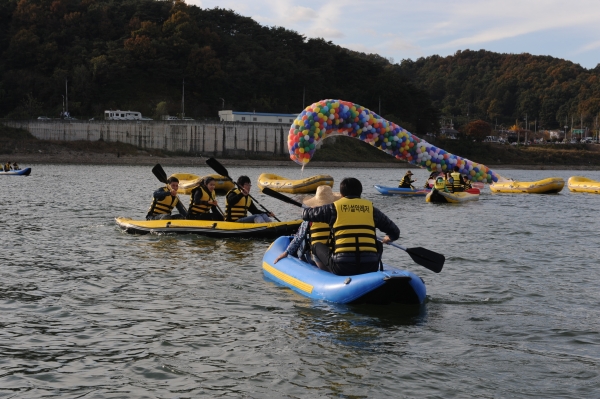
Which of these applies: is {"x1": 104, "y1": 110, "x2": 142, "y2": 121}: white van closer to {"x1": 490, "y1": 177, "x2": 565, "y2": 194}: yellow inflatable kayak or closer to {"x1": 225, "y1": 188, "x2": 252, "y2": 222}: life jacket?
{"x1": 490, "y1": 177, "x2": 565, "y2": 194}: yellow inflatable kayak

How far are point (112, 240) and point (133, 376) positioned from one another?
1135 centimetres

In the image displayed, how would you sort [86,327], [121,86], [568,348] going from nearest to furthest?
[568,348] < [86,327] < [121,86]

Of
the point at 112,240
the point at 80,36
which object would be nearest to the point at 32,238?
the point at 112,240

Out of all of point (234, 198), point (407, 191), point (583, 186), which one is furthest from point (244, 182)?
point (583, 186)

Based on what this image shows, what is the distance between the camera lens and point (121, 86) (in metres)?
110

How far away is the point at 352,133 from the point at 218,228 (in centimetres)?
1897

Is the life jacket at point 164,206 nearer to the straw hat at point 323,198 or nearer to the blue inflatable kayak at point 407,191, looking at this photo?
the straw hat at point 323,198

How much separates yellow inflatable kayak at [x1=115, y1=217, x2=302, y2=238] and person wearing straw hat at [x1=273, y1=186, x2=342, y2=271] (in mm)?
5334

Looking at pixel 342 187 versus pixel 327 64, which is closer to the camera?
pixel 342 187

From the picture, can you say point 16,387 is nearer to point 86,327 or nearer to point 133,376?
point 133,376

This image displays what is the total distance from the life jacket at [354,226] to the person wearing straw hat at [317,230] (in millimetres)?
631

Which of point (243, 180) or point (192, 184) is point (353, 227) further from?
point (192, 184)

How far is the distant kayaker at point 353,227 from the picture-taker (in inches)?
421

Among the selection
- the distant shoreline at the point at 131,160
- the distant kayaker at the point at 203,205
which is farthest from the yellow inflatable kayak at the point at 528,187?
the distant shoreline at the point at 131,160
